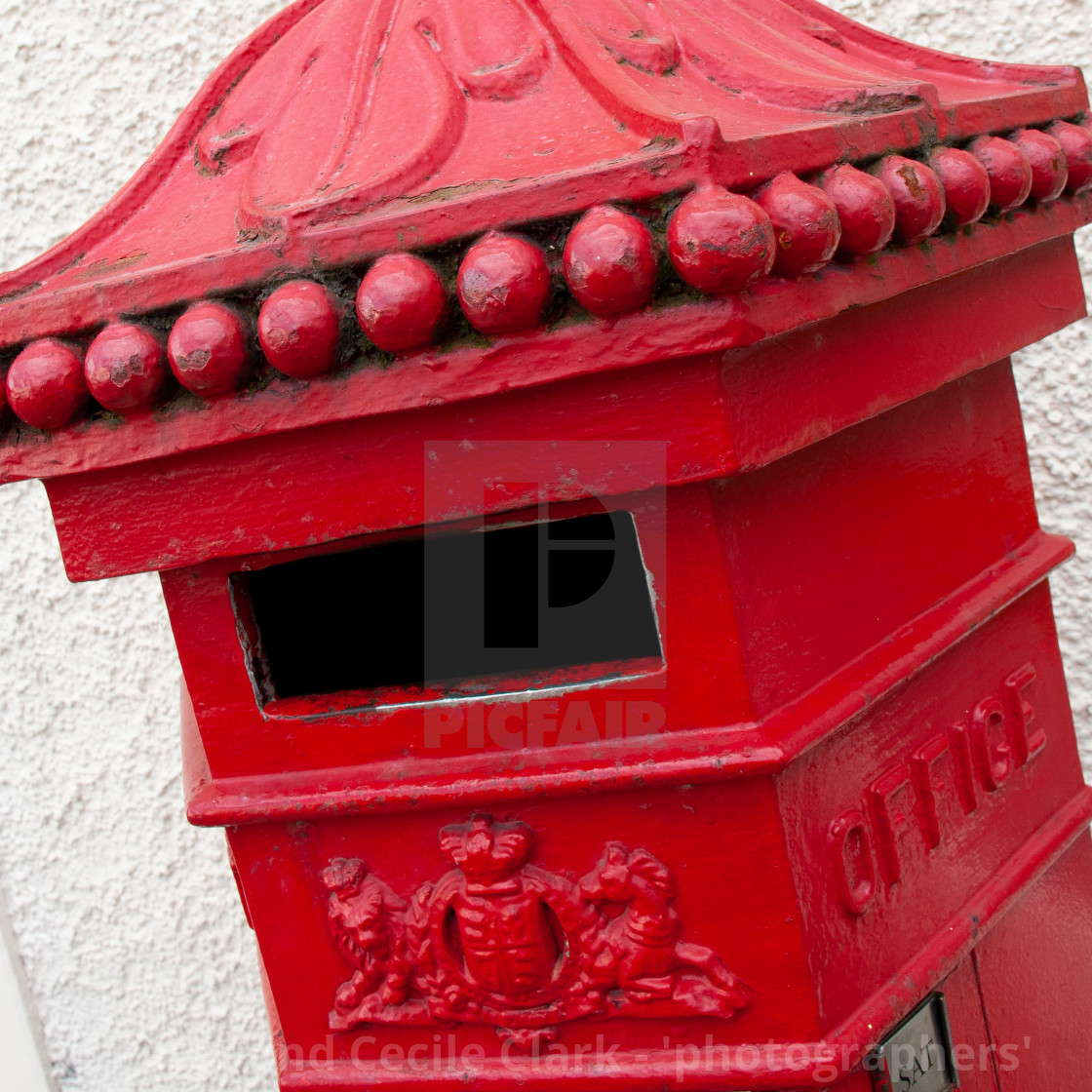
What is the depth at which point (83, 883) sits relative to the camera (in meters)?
1.80

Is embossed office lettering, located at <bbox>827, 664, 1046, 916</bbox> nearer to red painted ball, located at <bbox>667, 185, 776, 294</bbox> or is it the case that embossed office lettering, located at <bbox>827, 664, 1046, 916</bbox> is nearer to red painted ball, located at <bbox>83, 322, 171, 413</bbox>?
red painted ball, located at <bbox>667, 185, 776, 294</bbox>

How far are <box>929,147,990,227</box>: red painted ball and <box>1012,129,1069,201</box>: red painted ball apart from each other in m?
0.11

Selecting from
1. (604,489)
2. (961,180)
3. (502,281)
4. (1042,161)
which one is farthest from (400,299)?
(1042,161)

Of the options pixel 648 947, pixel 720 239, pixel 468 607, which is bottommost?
pixel 648 947

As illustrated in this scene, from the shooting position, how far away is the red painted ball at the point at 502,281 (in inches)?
22.9

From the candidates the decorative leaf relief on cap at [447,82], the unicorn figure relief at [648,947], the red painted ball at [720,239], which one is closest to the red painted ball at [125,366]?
the decorative leaf relief on cap at [447,82]

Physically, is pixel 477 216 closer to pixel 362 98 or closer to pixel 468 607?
pixel 362 98

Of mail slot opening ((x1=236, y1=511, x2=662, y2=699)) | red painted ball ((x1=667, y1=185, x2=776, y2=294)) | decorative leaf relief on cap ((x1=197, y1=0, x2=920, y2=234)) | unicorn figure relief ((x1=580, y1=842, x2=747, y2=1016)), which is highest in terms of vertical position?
decorative leaf relief on cap ((x1=197, y1=0, x2=920, y2=234))

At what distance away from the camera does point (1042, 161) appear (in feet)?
2.63

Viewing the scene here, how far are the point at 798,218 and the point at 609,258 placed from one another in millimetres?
117

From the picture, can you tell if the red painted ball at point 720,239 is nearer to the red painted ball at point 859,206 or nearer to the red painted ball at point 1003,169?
the red painted ball at point 859,206

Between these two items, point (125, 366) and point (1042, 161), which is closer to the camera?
point (125, 366)

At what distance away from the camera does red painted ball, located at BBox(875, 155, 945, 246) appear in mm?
665

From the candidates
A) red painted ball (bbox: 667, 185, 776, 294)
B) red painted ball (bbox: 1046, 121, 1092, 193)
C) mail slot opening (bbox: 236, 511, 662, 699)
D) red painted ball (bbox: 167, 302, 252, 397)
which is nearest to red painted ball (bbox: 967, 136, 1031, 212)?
red painted ball (bbox: 1046, 121, 1092, 193)
